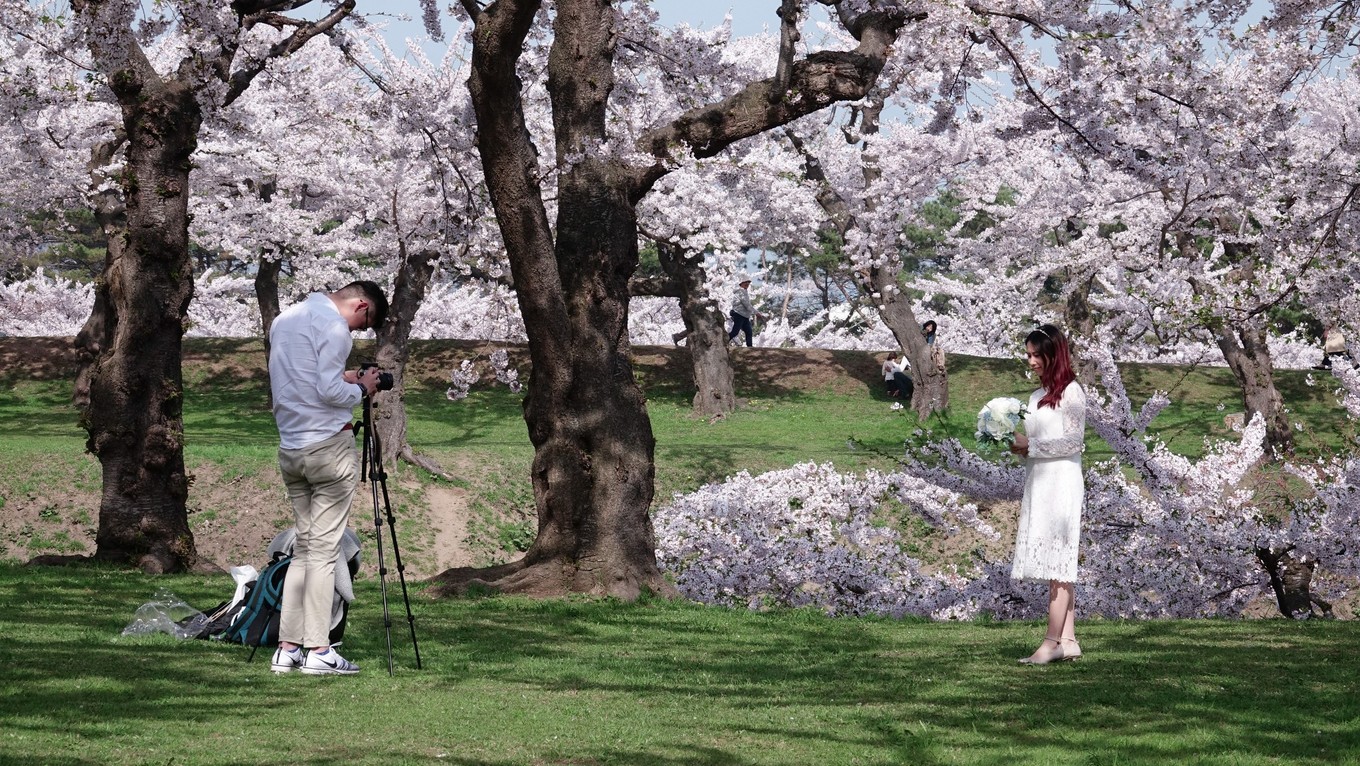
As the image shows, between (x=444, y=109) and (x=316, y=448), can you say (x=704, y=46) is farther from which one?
(x=444, y=109)

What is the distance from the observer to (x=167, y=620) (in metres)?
9.07

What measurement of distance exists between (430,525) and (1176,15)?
42.4 ft

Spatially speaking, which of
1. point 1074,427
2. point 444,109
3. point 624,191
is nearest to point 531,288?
point 624,191

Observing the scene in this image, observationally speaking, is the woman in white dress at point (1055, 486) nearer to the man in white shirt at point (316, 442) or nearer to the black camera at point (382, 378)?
the black camera at point (382, 378)

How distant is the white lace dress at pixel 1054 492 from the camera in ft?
27.3

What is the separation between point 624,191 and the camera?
41.4 feet

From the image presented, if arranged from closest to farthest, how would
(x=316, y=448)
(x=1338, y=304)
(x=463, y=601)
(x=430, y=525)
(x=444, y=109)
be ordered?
(x=316, y=448)
(x=463, y=601)
(x=1338, y=304)
(x=430, y=525)
(x=444, y=109)

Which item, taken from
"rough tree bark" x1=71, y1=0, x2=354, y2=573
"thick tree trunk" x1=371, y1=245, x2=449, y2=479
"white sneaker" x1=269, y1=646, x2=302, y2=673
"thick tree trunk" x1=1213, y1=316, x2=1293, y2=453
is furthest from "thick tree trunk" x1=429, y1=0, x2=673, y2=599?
"thick tree trunk" x1=1213, y1=316, x2=1293, y2=453

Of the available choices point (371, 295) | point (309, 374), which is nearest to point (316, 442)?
point (309, 374)

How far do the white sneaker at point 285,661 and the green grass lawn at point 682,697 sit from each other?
0.08 meters

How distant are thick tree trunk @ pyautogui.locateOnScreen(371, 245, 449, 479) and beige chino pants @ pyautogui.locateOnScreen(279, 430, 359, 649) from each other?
1478cm

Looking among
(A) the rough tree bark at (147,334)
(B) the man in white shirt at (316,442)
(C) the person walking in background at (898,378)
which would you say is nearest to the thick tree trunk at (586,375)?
(A) the rough tree bark at (147,334)

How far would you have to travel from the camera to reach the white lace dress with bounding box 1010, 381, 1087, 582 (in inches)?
328

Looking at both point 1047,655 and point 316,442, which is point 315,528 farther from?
point 1047,655
